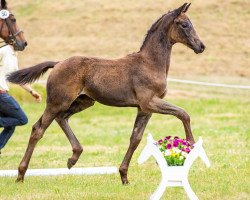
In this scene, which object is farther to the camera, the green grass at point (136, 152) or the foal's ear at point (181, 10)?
the foal's ear at point (181, 10)

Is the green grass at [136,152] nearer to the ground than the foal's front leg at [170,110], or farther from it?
nearer to the ground

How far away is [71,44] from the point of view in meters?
45.7

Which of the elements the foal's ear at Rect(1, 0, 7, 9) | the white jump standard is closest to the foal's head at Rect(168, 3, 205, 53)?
the white jump standard

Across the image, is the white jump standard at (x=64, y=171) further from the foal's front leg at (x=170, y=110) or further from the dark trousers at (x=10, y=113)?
the foal's front leg at (x=170, y=110)

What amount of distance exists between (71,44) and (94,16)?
475 centimetres

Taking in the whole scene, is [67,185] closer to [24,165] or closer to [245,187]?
[24,165]

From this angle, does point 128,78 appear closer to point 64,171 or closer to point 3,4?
point 64,171

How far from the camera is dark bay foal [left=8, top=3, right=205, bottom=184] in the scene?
1101 cm

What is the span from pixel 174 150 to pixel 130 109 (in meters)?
18.1

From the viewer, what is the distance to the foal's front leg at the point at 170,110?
34.2 feet

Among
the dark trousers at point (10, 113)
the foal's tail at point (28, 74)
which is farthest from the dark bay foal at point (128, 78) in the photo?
the dark trousers at point (10, 113)

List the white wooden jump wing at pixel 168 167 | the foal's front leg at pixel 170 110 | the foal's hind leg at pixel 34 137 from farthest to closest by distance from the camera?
1. the foal's hind leg at pixel 34 137
2. the foal's front leg at pixel 170 110
3. the white wooden jump wing at pixel 168 167

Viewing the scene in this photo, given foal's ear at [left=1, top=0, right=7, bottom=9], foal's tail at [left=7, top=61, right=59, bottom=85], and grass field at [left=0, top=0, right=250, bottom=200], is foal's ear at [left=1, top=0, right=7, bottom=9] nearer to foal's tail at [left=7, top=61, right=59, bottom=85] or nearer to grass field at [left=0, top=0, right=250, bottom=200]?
foal's tail at [left=7, top=61, right=59, bottom=85]

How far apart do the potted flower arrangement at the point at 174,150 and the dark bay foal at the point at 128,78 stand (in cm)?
116
